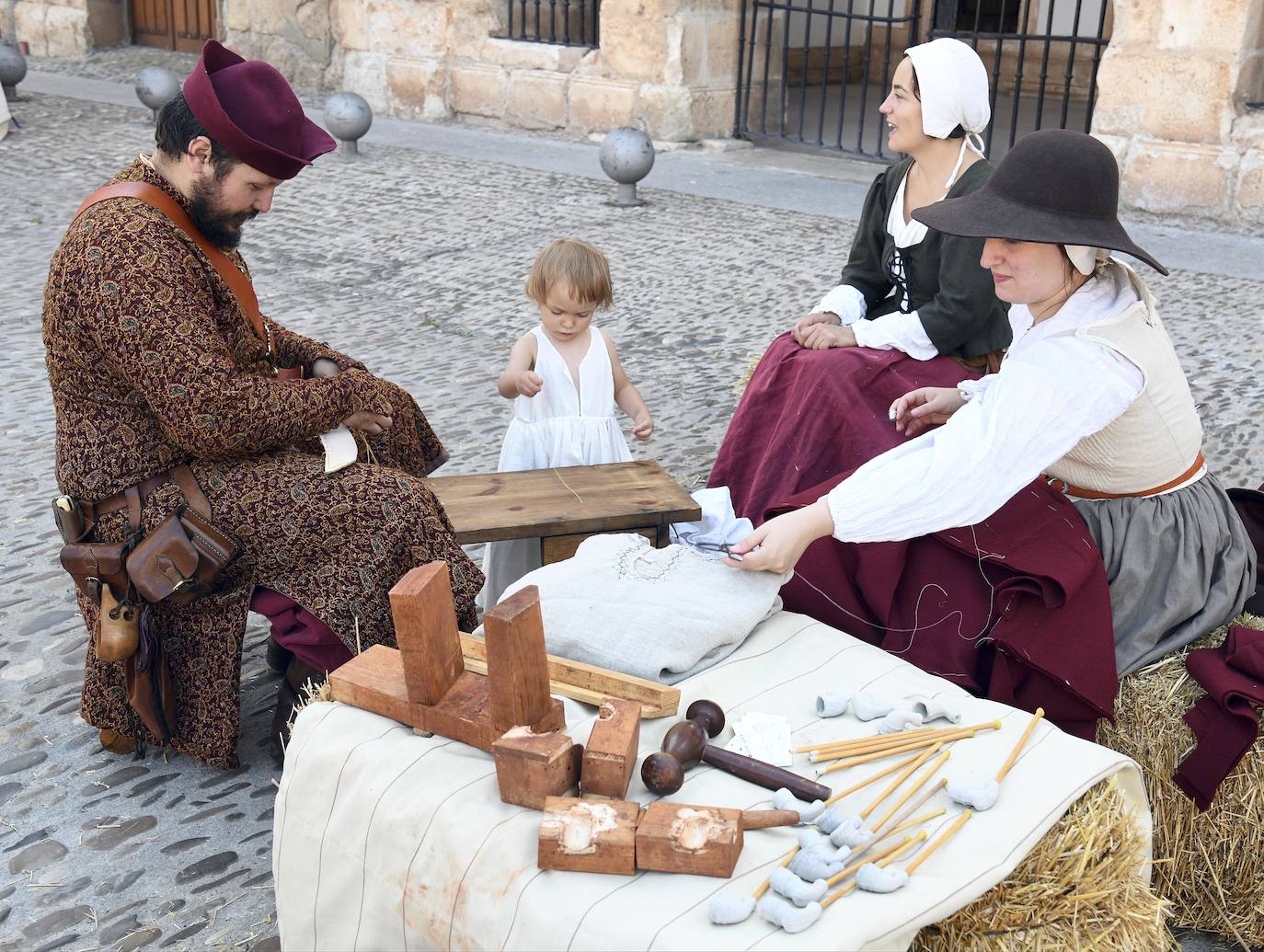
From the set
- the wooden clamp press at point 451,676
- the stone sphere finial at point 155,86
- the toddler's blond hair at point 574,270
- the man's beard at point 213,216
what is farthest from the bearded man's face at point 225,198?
the stone sphere finial at point 155,86

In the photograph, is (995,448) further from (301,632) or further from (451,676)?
(301,632)

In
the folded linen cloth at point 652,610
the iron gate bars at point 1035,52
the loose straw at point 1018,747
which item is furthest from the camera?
the iron gate bars at point 1035,52

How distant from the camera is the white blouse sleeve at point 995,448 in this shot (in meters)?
2.44

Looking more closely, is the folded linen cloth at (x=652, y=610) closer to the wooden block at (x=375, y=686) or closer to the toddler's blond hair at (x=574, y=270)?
the wooden block at (x=375, y=686)

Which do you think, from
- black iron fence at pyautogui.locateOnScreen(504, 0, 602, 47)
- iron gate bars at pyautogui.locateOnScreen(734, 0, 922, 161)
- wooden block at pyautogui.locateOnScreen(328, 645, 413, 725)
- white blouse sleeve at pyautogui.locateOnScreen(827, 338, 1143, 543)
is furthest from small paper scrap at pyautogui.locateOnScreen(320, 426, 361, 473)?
black iron fence at pyautogui.locateOnScreen(504, 0, 602, 47)

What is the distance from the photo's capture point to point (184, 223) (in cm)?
285

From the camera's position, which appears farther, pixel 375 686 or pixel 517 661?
pixel 375 686

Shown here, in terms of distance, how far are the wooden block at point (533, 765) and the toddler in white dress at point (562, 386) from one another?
1.61 m

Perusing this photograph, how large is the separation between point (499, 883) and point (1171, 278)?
5851mm

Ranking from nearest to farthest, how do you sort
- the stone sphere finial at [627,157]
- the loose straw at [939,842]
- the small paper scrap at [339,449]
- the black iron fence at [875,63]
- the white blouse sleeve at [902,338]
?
1. the loose straw at [939,842]
2. the small paper scrap at [339,449]
3. the white blouse sleeve at [902,338]
4. the stone sphere finial at [627,157]
5. the black iron fence at [875,63]

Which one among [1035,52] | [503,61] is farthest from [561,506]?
[1035,52]

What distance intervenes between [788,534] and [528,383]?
1386 millimetres

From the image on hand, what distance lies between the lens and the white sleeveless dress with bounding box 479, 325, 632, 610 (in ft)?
12.5

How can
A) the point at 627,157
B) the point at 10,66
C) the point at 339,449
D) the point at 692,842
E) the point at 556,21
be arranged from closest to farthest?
the point at 692,842 → the point at 339,449 → the point at 627,157 → the point at 10,66 → the point at 556,21
